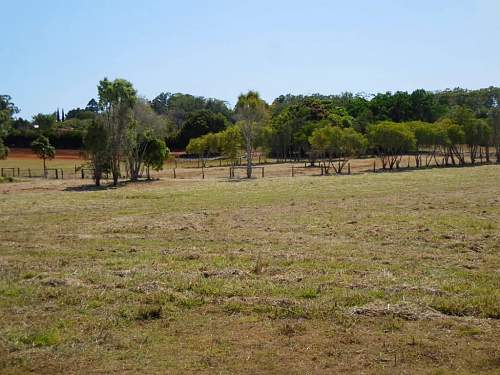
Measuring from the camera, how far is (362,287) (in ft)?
36.6

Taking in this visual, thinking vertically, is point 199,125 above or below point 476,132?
above

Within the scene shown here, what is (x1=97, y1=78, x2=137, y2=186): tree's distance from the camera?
53375 millimetres

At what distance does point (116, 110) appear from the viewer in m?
54.0

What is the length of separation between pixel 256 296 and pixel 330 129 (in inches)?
2505

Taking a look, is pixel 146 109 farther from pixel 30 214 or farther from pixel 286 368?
pixel 286 368

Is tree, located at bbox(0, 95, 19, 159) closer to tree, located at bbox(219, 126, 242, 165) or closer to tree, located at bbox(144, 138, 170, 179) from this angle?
tree, located at bbox(144, 138, 170, 179)

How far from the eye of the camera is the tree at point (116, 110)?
53.4m

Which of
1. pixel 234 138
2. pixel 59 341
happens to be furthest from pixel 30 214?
pixel 234 138

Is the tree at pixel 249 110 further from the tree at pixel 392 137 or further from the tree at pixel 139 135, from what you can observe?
the tree at pixel 392 137

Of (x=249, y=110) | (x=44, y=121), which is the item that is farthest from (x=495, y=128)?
(x=44, y=121)

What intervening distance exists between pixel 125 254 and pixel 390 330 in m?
9.13

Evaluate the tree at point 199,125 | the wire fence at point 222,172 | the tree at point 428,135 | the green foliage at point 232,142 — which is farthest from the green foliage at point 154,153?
the tree at point 199,125

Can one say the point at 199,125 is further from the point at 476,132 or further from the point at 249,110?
the point at 476,132

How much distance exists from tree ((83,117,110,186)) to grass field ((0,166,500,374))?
1195 inches
